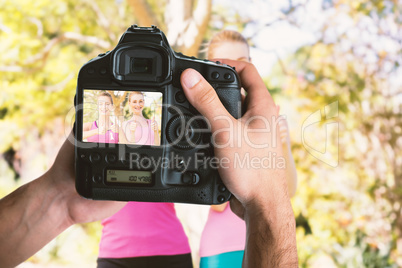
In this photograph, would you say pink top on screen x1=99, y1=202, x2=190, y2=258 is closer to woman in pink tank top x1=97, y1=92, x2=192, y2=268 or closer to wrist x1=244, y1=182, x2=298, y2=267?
woman in pink tank top x1=97, y1=92, x2=192, y2=268

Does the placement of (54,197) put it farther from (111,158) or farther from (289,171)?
(289,171)

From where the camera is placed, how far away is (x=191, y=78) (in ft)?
2.08

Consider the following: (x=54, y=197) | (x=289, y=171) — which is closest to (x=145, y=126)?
(x=54, y=197)

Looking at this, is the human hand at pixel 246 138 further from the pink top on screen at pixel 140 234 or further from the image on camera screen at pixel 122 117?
the pink top on screen at pixel 140 234

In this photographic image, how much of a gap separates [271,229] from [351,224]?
2450 mm

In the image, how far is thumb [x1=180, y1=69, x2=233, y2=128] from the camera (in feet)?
2.01

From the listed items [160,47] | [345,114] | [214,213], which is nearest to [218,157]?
[160,47]

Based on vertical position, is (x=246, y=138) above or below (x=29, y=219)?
above

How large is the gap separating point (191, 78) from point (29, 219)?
0.41 metres

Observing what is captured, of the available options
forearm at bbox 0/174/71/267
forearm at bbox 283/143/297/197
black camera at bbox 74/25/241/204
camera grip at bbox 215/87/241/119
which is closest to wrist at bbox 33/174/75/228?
forearm at bbox 0/174/71/267

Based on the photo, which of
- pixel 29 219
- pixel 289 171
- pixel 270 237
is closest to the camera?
pixel 270 237

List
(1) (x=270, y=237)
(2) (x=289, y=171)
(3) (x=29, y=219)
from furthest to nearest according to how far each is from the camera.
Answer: (2) (x=289, y=171)
(3) (x=29, y=219)
(1) (x=270, y=237)

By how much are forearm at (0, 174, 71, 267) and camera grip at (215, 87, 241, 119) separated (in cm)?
37

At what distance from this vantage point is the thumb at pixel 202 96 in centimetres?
61
